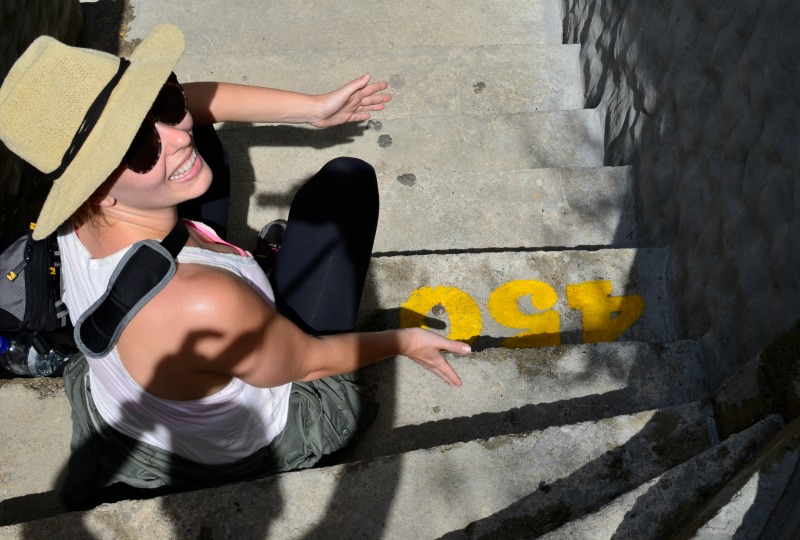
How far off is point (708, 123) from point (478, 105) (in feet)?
6.46

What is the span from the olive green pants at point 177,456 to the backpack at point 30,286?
23 centimetres

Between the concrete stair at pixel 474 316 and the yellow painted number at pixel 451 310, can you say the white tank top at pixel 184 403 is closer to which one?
the concrete stair at pixel 474 316

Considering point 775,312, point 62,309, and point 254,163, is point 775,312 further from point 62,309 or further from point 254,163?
point 254,163

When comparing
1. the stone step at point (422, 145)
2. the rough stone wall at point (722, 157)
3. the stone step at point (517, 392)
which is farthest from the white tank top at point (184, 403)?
the stone step at point (422, 145)

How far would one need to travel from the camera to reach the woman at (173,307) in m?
1.79

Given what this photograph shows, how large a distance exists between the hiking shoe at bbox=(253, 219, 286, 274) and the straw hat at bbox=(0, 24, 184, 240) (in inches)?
59.7

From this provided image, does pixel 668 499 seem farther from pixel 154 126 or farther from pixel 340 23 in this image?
pixel 340 23

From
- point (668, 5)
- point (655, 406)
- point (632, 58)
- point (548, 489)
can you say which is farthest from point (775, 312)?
point (632, 58)

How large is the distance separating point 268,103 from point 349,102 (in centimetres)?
32

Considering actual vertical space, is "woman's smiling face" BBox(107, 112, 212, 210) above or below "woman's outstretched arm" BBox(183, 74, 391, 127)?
above

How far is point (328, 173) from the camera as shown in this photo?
9.63 ft

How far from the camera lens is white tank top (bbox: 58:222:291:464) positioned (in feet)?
6.45

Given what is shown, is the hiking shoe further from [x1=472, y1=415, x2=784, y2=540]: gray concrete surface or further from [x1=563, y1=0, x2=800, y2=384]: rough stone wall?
[x1=472, y1=415, x2=784, y2=540]: gray concrete surface

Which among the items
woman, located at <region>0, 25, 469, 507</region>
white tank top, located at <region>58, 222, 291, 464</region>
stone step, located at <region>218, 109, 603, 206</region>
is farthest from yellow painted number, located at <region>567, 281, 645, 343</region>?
white tank top, located at <region>58, 222, 291, 464</region>
